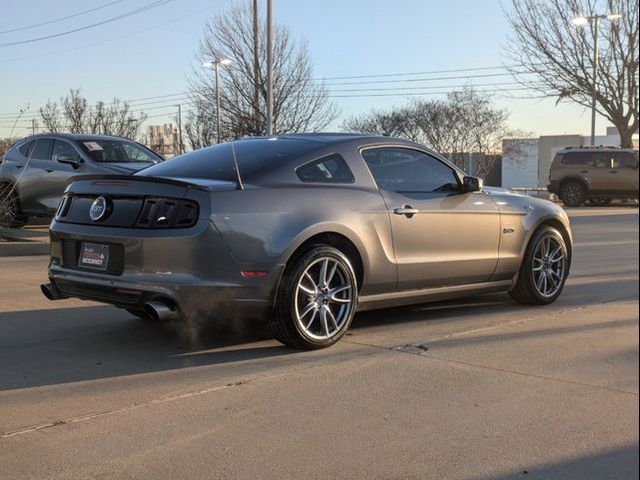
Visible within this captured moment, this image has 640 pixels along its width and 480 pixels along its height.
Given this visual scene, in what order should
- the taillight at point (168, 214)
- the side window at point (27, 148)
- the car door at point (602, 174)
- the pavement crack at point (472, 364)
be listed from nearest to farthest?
the pavement crack at point (472, 364) → the taillight at point (168, 214) → the side window at point (27, 148) → the car door at point (602, 174)

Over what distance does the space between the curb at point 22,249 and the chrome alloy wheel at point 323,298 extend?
6.89m

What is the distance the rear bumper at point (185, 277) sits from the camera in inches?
183

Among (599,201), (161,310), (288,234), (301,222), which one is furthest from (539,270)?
(599,201)

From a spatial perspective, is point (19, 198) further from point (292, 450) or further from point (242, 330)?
point (292, 450)

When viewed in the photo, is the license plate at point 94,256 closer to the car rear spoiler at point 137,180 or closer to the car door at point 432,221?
the car rear spoiler at point 137,180

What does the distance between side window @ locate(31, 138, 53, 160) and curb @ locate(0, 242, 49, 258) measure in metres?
2.01

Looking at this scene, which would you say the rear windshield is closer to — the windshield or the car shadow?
the car shadow

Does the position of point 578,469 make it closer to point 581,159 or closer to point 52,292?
point 52,292

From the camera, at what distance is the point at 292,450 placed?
11.3 ft

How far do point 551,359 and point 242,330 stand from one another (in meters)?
2.49

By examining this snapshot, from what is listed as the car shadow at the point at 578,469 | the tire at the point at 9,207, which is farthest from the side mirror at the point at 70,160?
the car shadow at the point at 578,469

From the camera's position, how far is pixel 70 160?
11.2 meters

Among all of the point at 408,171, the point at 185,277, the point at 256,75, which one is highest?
the point at 256,75

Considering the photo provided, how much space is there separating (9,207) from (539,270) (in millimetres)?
9362
